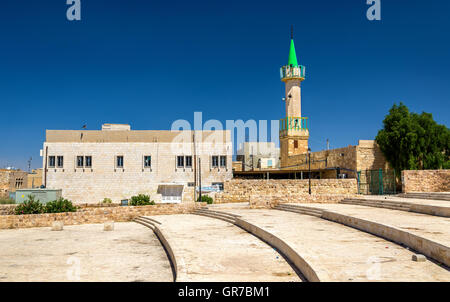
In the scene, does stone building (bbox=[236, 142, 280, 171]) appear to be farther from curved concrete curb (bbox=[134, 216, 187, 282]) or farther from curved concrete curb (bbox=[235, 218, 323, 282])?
curved concrete curb (bbox=[235, 218, 323, 282])

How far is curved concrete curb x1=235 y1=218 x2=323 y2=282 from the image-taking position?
651 centimetres

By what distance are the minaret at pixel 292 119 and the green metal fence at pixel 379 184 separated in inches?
483

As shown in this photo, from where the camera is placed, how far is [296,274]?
7.22 m

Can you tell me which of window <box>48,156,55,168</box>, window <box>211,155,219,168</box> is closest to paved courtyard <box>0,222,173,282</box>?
window <box>211,155,219,168</box>

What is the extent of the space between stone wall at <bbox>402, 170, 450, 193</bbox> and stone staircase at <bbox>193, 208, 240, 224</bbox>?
12.3 m

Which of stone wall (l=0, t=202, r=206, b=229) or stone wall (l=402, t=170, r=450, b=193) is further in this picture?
stone wall (l=402, t=170, r=450, b=193)

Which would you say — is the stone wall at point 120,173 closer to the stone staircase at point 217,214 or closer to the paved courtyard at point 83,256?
the stone staircase at point 217,214

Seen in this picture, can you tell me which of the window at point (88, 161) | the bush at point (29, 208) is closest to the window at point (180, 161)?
the window at point (88, 161)

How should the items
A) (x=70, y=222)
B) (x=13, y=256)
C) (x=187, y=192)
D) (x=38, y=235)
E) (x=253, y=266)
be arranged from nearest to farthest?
(x=253, y=266) < (x=13, y=256) < (x=38, y=235) < (x=70, y=222) < (x=187, y=192)

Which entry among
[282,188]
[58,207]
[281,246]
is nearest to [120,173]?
[58,207]

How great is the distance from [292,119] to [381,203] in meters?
21.4
